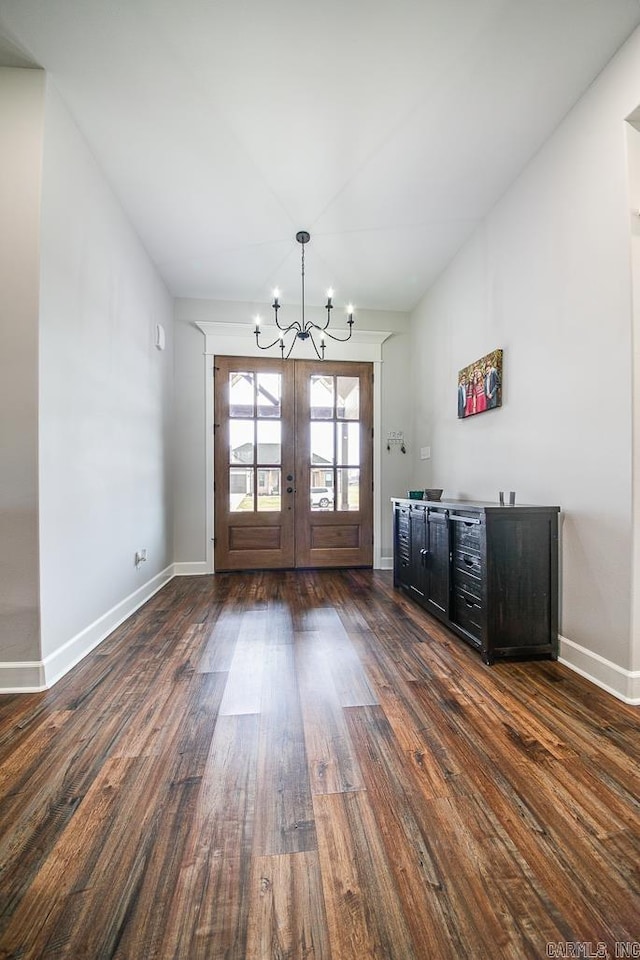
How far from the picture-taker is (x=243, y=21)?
5.23 ft

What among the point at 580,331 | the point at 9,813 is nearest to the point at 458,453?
the point at 580,331

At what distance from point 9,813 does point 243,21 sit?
2946 millimetres

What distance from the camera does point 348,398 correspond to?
4289mm

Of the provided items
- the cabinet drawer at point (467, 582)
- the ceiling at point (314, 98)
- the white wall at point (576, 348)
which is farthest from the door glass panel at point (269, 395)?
the cabinet drawer at point (467, 582)

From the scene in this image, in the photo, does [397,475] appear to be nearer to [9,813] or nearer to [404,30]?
[404,30]

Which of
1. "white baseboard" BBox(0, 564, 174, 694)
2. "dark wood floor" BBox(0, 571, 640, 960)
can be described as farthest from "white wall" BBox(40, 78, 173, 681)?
"dark wood floor" BBox(0, 571, 640, 960)

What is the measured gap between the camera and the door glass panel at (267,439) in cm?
414

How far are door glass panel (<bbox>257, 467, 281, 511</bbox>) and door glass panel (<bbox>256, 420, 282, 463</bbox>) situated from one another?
5.2 inches

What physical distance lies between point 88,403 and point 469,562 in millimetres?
2400

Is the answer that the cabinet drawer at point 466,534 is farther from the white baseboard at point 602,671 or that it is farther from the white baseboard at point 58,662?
the white baseboard at point 58,662

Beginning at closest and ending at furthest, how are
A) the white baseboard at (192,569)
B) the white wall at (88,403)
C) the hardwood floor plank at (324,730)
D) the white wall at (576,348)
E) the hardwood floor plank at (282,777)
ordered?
the hardwood floor plank at (282,777)
the hardwood floor plank at (324,730)
the white wall at (576,348)
the white wall at (88,403)
the white baseboard at (192,569)

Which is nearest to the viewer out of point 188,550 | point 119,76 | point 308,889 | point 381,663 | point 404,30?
point 308,889

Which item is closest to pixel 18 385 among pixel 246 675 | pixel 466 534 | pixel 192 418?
pixel 246 675

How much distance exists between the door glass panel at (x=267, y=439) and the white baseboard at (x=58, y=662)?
198 centimetres
